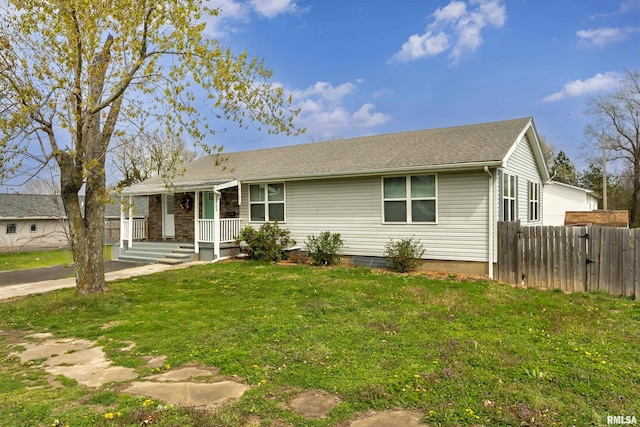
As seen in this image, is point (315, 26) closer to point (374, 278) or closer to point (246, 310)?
point (374, 278)

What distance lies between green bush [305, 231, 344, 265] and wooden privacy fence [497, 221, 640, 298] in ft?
15.7

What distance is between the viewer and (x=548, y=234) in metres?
9.14

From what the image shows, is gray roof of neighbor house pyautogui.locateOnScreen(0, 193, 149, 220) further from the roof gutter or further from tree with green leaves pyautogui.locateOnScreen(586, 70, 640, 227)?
tree with green leaves pyautogui.locateOnScreen(586, 70, 640, 227)

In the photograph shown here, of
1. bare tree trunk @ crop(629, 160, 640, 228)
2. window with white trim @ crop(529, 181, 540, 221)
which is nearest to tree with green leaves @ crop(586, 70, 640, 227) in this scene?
bare tree trunk @ crop(629, 160, 640, 228)

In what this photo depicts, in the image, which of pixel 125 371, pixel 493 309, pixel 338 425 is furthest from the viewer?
pixel 493 309

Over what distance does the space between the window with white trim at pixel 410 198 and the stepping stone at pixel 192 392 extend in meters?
8.55

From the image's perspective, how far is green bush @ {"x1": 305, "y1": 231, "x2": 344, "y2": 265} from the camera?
12148 mm

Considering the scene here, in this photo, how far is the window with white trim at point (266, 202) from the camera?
1415 centimetres

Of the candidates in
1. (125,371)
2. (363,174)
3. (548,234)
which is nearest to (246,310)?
(125,371)

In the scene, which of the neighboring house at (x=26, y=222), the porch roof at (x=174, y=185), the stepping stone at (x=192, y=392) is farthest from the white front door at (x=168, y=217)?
the stepping stone at (x=192, y=392)

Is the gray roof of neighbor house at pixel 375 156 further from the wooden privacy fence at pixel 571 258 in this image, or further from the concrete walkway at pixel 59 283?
the concrete walkway at pixel 59 283

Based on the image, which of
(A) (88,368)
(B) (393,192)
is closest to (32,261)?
(B) (393,192)

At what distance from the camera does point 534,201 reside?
14328 mm

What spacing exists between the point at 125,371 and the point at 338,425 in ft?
8.48
